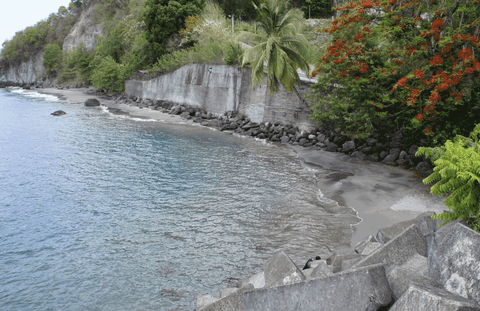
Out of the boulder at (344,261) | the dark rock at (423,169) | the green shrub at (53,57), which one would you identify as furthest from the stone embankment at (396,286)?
the green shrub at (53,57)

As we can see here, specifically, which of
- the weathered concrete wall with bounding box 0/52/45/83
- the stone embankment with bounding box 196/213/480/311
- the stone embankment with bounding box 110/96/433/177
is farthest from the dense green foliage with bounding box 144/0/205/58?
the weathered concrete wall with bounding box 0/52/45/83

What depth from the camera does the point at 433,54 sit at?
55.7 feet

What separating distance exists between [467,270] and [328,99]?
19.8 meters

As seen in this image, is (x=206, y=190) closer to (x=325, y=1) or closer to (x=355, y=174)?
(x=355, y=174)

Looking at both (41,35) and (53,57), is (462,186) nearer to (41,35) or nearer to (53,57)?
(53,57)

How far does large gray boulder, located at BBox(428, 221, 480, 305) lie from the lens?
5012mm

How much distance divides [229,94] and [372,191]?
2040cm

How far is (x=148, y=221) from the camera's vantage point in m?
13.1

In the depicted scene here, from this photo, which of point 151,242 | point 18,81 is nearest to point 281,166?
point 151,242

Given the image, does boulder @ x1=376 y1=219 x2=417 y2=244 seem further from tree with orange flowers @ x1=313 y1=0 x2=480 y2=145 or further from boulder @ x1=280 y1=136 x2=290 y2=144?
boulder @ x1=280 y1=136 x2=290 y2=144

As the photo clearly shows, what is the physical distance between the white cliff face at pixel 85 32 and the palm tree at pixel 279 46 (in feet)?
194

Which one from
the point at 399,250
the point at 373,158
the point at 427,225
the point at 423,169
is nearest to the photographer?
the point at 399,250

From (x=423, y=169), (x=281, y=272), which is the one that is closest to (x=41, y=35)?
(x=423, y=169)

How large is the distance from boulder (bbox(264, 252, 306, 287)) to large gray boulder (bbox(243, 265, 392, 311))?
3.02 feet
